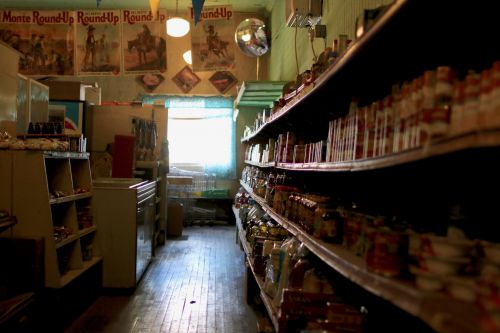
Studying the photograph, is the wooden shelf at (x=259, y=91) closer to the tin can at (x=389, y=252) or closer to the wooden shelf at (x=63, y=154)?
the wooden shelf at (x=63, y=154)

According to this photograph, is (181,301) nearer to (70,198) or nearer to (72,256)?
(72,256)

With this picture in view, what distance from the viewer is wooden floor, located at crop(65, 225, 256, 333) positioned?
3.68 m

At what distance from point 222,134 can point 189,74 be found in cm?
152

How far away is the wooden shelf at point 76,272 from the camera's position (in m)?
3.52

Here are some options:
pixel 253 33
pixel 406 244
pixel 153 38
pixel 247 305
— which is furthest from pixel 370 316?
pixel 153 38

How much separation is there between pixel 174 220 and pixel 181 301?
12.8 feet

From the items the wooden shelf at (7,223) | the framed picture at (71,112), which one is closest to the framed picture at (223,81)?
the framed picture at (71,112)

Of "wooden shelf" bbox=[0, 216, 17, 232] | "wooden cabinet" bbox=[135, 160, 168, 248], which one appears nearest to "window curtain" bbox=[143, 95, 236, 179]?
"wooden cabinet" bbox=[135, 160, 168, 248]

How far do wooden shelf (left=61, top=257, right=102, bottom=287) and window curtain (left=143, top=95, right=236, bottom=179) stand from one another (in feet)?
17.7

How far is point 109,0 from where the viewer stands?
28.6ft

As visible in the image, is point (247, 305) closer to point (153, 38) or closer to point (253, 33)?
point (253, 33)

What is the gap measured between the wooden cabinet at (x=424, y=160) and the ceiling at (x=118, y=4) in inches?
272

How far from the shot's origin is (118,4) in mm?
8930

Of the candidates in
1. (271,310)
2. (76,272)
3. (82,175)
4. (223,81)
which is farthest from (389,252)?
(223,81)
